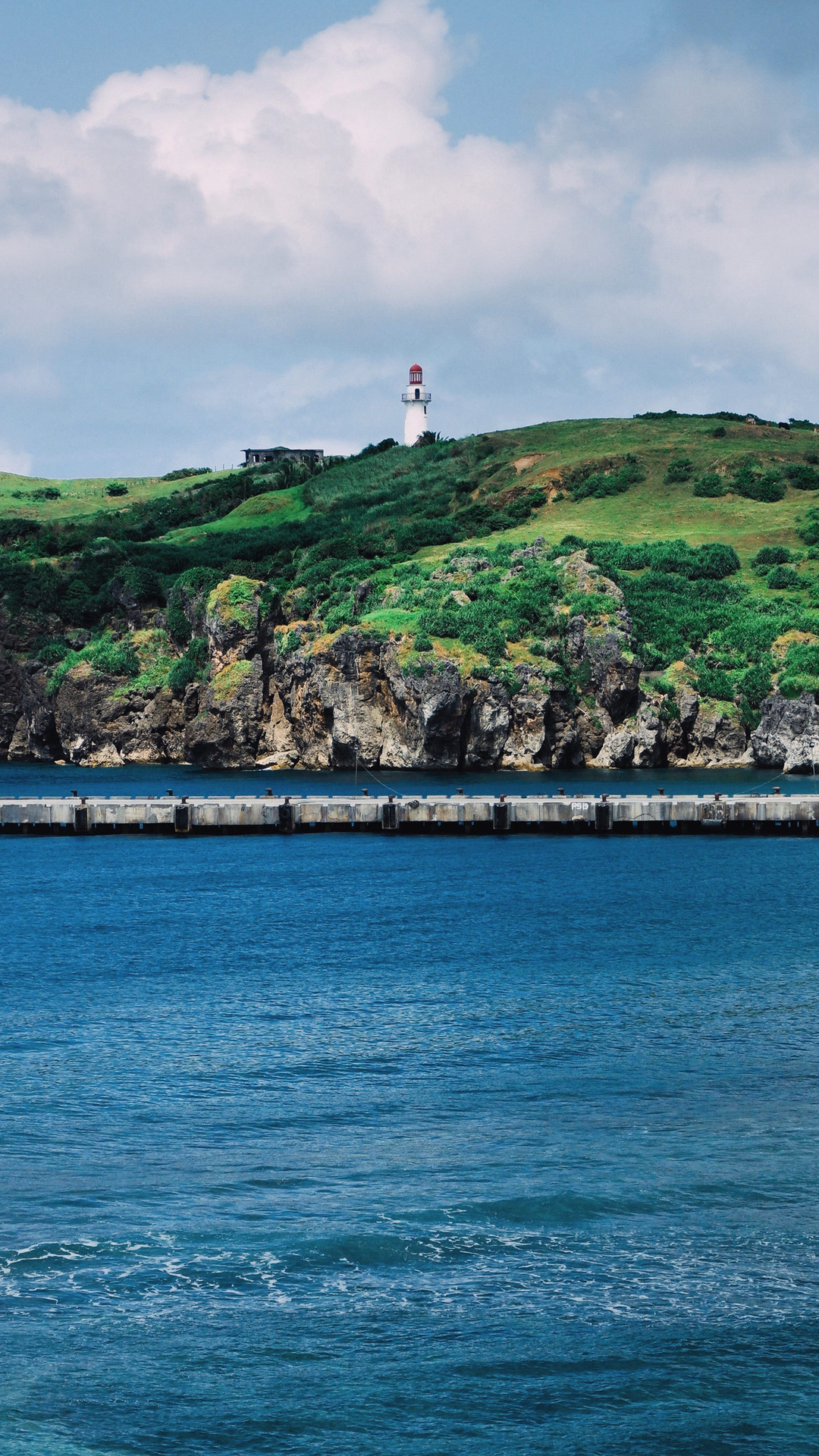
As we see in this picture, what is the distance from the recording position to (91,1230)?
107 ft

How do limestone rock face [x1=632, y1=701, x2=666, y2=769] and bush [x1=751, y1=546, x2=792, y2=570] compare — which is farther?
bush [x1=751, y1=546, x2=792, y2=570]

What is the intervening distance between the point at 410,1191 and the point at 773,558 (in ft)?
563

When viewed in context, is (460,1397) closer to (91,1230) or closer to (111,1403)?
(111,1403)

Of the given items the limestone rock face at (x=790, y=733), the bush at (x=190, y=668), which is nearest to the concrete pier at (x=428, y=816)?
the limestone rock face at (x=790, y=733)

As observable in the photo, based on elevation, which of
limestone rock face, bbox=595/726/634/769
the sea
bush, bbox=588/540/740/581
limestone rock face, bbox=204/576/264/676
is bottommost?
the sea

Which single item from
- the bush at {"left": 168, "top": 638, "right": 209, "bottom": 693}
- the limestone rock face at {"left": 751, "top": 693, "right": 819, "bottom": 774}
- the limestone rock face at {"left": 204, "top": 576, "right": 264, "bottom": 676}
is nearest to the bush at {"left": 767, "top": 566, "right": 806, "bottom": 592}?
the limestone rock face at {"left": 751, "top": 693, "right": 819, "bottom": 774}

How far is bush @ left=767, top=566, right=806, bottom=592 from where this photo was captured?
188250 mm

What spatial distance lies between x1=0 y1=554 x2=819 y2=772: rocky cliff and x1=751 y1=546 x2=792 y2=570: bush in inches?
1081

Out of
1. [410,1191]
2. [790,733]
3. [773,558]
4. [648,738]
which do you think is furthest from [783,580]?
[410,1191]

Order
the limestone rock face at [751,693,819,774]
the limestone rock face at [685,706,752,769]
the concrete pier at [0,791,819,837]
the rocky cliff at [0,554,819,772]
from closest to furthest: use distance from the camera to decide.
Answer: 1. the concrete pier at [0,791,819,837]
2. the limestone rock face at [751,693,819,774]
3. the rocky cliff at [0,554,819,772]
4. the limestone rock face at [685,706,752,769]

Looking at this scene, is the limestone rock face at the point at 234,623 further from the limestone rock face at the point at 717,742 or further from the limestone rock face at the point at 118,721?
the limestone rock face at the point at 717,742

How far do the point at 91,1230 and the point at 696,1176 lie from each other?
13.7 metres

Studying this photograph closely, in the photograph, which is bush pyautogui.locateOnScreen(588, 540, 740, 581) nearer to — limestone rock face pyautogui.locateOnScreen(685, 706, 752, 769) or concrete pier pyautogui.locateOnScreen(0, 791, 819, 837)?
limestone rock face pyautogui.locateOnScreen(685, 706, 752, 769)

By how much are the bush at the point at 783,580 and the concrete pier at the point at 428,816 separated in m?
79.8
